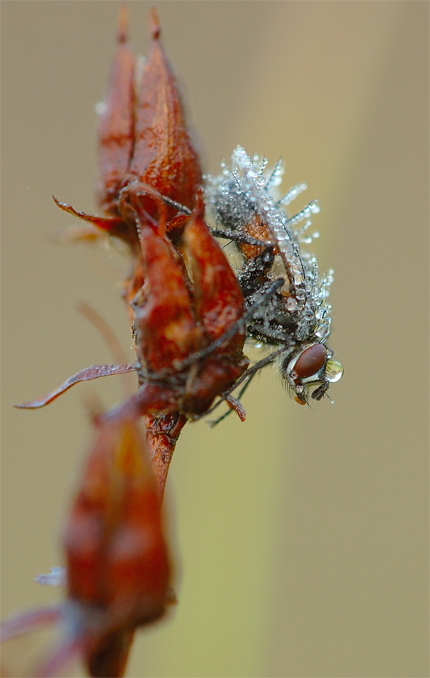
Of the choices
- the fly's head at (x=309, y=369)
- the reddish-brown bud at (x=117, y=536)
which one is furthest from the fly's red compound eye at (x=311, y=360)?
the reddish-brown bud at (x=117, y=536)

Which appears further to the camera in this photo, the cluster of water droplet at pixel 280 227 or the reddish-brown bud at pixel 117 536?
the cluster of water droplet at pixel 280 227

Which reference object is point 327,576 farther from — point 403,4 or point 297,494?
point 403,4

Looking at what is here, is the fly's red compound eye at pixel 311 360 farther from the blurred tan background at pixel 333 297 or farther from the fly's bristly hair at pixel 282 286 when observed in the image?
the blurred tan background at pixel 333 297

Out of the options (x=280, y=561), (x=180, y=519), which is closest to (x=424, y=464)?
(x=280, y=561)

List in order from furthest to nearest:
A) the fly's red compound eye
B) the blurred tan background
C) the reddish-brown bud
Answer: the blurred tan background → the fly's red compound eye → the reddish-brown bud

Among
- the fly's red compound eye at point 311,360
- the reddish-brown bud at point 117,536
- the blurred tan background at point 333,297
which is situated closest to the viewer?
the reddish-brown bud at point 117,536

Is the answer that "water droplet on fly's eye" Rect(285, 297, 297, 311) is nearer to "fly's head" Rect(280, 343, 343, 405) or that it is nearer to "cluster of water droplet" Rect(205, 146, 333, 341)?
"cluster of water droplet" Rect(205, 146, 333, 341)

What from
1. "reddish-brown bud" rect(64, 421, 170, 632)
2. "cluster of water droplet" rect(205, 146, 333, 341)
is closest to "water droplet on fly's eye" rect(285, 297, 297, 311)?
"cluster of water droplet" rect(205, 146, 333, 341)
